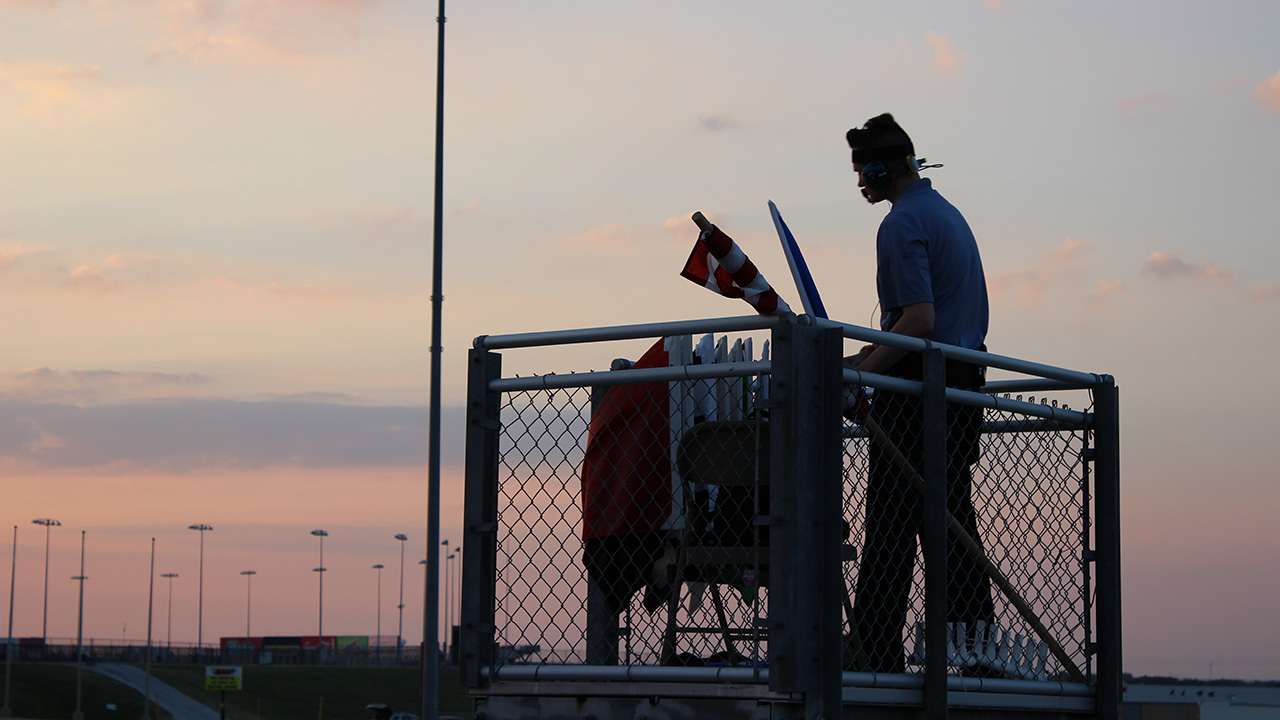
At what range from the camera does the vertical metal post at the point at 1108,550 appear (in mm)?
5324

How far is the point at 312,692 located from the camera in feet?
305

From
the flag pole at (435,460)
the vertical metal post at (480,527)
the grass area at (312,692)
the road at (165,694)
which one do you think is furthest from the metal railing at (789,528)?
the grass area at (312,692)

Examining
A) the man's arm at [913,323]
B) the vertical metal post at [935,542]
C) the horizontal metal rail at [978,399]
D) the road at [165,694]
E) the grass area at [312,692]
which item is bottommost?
the grass area at [312,692]

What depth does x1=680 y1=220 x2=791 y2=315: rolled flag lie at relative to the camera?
15.2 ft

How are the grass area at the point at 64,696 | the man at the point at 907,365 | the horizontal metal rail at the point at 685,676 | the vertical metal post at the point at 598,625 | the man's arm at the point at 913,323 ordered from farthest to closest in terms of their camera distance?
the grass area at the point at 64,696
the vertical metal post at the point at 598,625
the man's arm at the point at 913,323
the man at the point at 907,365
the horizontal metal rail at the point at 685,676

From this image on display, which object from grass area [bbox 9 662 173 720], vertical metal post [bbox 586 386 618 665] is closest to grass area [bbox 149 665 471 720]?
grass area [bbox 9 662 173 720]

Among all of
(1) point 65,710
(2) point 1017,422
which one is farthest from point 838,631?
(1) point 65,710

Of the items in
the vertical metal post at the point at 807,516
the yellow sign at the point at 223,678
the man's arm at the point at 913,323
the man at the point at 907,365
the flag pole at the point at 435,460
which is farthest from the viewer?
the yellow sign at the point at 223,678

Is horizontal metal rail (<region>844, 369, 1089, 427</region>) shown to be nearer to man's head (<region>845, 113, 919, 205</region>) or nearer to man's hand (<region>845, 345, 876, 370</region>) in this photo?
man's hand (<region>845, 345, 876, 370</region>)

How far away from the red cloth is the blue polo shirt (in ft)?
3.02

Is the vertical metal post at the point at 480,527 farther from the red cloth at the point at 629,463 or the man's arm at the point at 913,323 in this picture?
the man's arm at the point at 913,323

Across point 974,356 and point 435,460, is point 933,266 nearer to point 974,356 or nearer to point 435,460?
point 974,356

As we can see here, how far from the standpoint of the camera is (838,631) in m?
4.18

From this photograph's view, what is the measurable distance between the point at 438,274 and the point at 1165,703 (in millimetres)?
62072
